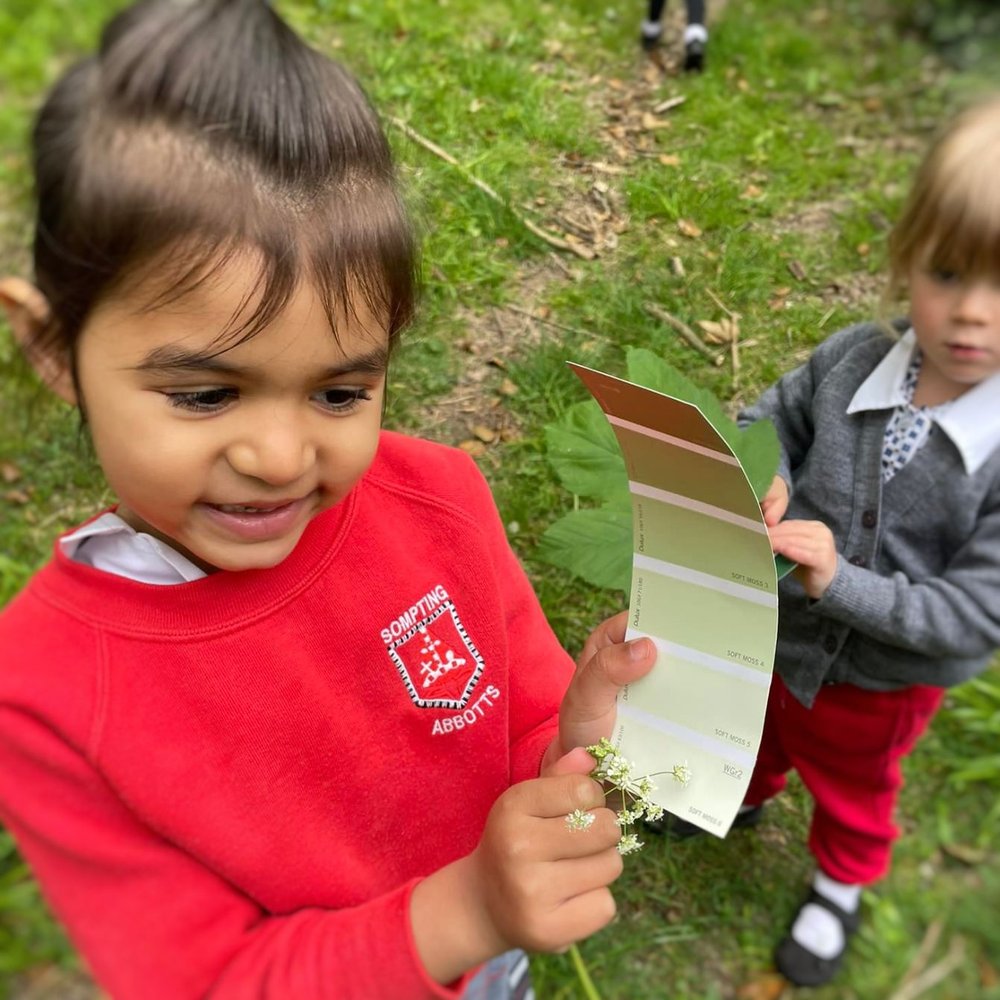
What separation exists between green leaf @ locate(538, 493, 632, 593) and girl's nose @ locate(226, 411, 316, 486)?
36 cm

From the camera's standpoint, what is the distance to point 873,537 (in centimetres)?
117

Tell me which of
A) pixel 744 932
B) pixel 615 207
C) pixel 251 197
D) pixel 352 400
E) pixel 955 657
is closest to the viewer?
pixel 251 197

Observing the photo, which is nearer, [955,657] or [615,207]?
[615,207]

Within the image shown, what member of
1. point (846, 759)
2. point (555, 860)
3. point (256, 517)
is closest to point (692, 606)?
point (555, 860)

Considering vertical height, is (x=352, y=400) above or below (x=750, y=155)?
below

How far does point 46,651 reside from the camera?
758 mm

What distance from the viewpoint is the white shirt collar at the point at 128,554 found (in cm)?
83

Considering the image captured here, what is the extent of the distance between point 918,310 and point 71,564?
99cm

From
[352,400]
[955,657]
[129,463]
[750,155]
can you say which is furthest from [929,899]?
[129,463]

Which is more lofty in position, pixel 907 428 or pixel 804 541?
pixel 907 428

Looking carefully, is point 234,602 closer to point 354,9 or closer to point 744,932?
point 354,9

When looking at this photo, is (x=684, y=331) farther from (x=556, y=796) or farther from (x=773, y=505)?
(x=556, y=796)

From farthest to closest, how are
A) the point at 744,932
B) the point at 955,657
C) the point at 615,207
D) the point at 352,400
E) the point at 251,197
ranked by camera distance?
1. the point at 744,932
2. the point at 955,657
3. the point at 615,207
4. the point at 352,400
5. the point at 251,197

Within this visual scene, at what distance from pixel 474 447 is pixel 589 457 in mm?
366
